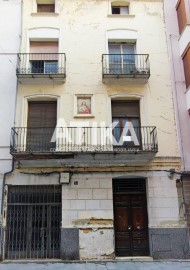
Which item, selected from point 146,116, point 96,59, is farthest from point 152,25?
point 146,116

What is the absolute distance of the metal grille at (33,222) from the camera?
10.2 meters

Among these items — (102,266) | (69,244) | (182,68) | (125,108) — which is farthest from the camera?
(182,68)

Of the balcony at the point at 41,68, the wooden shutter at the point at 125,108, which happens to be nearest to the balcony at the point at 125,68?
the wooden shutter at the point at 125,108

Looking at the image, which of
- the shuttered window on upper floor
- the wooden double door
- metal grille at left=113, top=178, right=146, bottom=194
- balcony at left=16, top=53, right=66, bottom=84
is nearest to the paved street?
the wooden double door

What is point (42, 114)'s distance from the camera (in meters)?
11.7

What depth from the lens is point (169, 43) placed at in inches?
496

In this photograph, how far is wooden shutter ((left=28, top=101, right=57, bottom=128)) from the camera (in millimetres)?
11570

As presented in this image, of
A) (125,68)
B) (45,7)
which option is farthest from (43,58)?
(125,68)

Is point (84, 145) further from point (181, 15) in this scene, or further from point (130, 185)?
point (181, 15)

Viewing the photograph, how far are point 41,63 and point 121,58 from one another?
3.46 m

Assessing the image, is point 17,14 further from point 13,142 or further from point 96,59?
point 13,142

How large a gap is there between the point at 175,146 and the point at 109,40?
547cm

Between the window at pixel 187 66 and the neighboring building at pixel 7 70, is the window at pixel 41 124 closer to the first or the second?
the neighboring building at pixel 7 70

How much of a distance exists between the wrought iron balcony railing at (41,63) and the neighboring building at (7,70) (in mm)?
385
